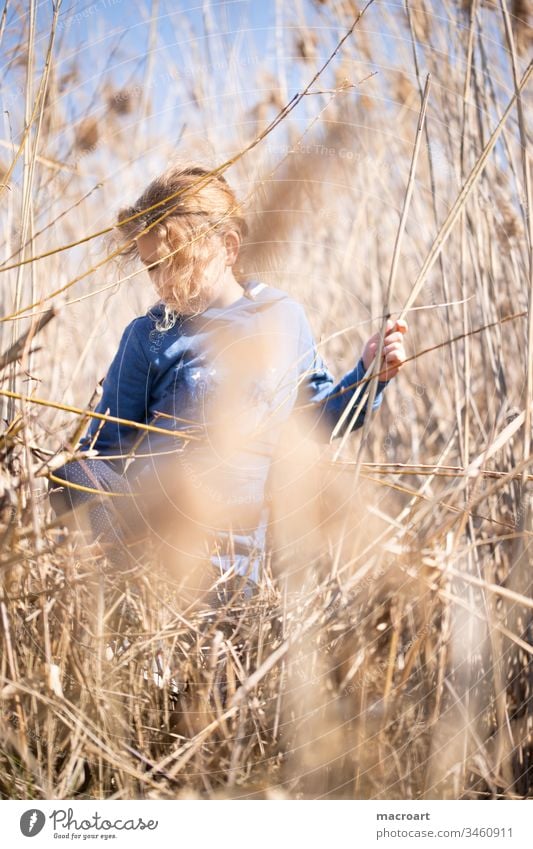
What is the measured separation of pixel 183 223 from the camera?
2.77 feet

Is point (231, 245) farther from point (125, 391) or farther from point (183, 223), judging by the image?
point (125, 391)

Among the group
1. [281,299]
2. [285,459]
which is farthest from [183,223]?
[285,459]

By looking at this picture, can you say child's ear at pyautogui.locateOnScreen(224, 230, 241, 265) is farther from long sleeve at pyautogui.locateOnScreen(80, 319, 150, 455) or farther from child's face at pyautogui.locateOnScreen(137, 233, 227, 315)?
long sleeve at pyautogui.locateOnScreen(80, 319, 150, 455)

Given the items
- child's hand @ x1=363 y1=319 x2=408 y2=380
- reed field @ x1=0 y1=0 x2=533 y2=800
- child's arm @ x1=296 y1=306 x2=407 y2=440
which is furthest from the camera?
child's arm @ x1=296 y1=306 x2=407 y2=440

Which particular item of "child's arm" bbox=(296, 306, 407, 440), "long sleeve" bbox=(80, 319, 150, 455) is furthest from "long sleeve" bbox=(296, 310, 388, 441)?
"long sleeve" bbox=(80, 319, 150, 455)

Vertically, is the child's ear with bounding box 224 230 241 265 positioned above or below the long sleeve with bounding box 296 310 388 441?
above

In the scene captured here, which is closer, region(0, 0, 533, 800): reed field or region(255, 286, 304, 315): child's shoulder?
region(0, 0, 533, 800): reed field

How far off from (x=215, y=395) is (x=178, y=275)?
0.19 meters

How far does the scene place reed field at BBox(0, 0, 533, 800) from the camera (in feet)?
2.31

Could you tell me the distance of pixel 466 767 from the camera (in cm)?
77

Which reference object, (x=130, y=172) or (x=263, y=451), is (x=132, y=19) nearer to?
(x=130, y=172)

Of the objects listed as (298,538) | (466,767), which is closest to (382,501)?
(298,538)
